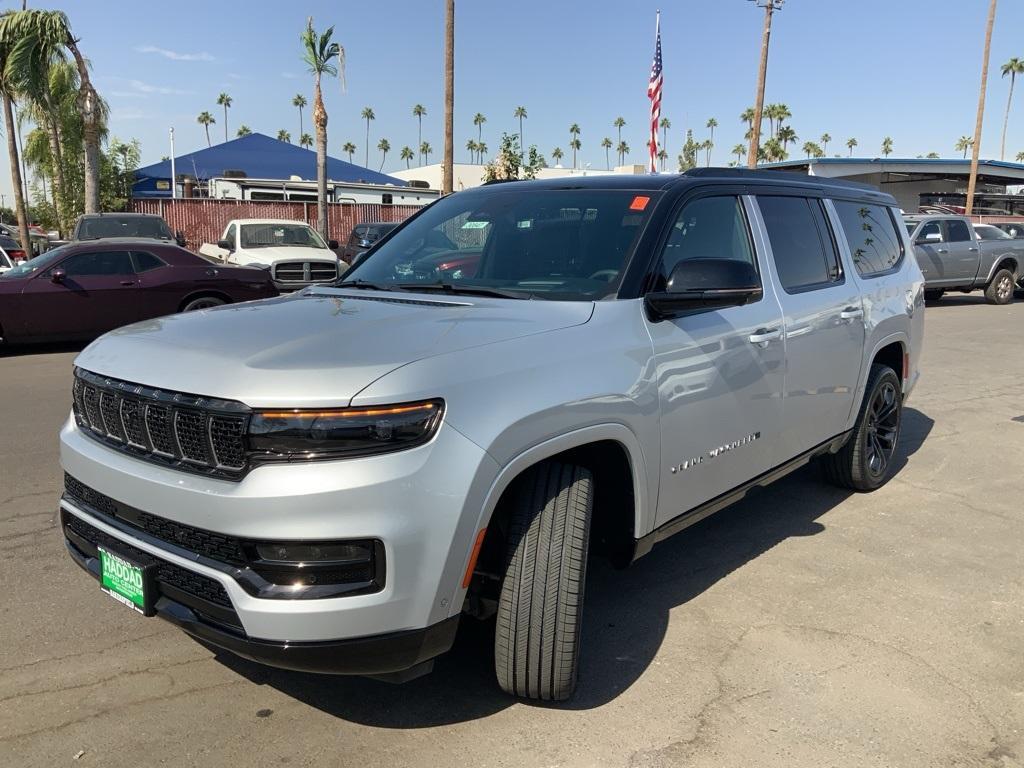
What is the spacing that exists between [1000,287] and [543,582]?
20.3m

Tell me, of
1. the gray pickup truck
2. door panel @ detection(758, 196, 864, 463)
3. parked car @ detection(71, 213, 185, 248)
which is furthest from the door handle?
the gray pickup truck

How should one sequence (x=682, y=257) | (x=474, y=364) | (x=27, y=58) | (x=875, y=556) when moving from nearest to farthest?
(x=474, y=364)
(x=682, y=257)
(x=875, y=556)
(x=27, y=58)

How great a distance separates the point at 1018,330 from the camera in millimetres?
14570

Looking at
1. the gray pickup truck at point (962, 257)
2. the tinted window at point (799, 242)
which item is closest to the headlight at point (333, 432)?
the tinted window at point (799, 242)

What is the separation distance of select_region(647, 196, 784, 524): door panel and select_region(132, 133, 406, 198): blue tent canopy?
41.0 meters

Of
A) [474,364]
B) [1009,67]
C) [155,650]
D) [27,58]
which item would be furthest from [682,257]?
[1009,67]

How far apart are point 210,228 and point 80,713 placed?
26.5 m

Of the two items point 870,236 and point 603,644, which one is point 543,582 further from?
point 870,236

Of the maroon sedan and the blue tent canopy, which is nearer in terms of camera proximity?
the maroon sedan

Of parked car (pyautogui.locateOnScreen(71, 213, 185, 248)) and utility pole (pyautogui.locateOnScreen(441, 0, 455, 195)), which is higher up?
utility pole (pyautogui.locateOnScreen(441, 0, 455, 195))

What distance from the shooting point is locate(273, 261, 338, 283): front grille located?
46.6ft

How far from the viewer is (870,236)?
5.29m

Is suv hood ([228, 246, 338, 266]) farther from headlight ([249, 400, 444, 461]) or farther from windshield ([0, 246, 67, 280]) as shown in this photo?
headlight ([249, 400, 444, 461])

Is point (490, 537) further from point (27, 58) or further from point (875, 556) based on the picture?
point (27, 58)
